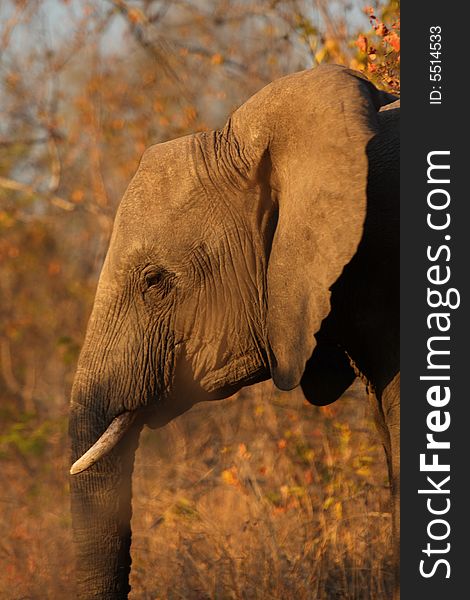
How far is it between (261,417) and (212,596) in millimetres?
2231

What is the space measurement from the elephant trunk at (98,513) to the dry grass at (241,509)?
0.80m

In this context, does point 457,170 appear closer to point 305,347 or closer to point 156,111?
point 305,347

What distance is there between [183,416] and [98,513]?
3.23m

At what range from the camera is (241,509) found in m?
5.34

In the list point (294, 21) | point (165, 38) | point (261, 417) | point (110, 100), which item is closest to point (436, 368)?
point (261, 417)

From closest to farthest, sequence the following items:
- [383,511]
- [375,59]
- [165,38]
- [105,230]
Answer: [375,59], [383,511], [165,38], [105,230]

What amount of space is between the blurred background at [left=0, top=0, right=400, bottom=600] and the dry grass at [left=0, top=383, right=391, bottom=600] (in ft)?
0.04

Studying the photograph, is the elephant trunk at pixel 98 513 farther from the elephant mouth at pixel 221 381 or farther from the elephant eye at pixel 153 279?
the elephant eye at pixel 153 279

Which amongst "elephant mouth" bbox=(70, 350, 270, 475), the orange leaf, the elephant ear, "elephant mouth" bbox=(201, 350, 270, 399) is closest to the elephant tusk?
"elephant mouth" bbox=(70, 350, 270, 475)

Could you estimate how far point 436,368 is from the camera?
3178 mm

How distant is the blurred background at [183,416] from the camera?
15.2 ft

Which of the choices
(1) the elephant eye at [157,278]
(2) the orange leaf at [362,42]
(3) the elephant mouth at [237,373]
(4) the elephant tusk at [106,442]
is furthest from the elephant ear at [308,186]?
(2) the orange leaf at [362,42]

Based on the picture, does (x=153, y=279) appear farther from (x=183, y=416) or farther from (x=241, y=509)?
(x=183, y=416)

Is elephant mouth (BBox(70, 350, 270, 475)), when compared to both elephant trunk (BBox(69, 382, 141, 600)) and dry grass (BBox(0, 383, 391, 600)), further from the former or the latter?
dry grass (BBox(0, 383, 391, 600))
